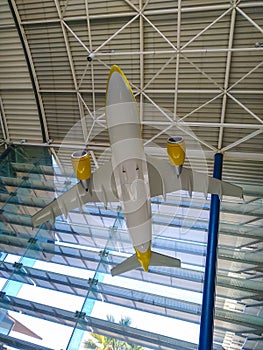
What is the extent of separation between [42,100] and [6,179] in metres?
4.21

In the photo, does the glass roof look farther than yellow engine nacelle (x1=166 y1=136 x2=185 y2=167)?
Yes

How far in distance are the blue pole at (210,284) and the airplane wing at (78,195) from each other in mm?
3760

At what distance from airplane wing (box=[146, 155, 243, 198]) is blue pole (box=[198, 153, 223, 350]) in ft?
5.37

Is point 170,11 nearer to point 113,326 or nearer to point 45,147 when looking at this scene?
point 45,147

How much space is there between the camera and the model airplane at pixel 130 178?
24.9ft

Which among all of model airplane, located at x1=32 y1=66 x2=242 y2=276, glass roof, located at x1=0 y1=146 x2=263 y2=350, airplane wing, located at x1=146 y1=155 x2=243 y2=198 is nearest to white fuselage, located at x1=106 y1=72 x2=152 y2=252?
model airplane, located at x1=32 y1=66 x2=242 y2=276

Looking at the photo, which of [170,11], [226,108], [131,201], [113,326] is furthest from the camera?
[226,108]

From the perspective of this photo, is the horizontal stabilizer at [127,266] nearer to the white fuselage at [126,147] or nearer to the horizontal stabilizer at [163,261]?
the horizontal stabilizer at [163,261]

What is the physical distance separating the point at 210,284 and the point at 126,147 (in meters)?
4.89

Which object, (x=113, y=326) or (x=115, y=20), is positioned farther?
(x=115, y=20)

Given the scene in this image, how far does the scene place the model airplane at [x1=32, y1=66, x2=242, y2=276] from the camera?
24.9 feet

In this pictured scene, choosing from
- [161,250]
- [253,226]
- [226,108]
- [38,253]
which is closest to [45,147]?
[38,253]

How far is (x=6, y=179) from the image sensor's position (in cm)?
1330

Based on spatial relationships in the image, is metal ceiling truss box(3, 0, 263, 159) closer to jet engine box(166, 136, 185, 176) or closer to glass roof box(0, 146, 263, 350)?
glass roof box(0, 146, 263, 350)
